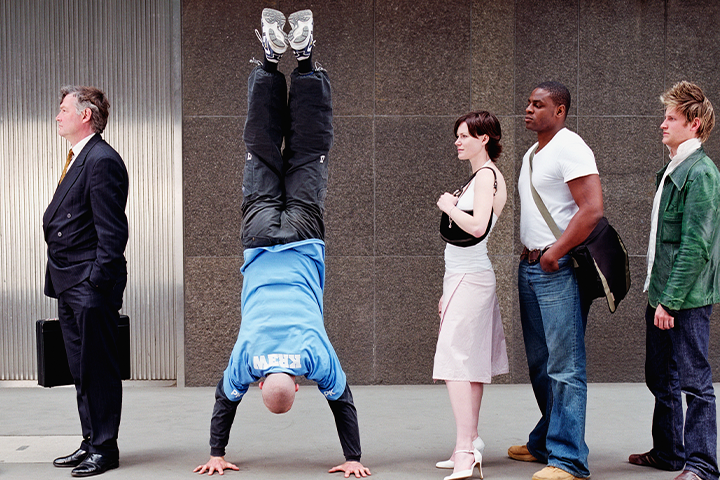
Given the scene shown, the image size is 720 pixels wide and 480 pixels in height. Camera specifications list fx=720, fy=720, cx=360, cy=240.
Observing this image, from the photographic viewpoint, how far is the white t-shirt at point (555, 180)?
3.75 meters

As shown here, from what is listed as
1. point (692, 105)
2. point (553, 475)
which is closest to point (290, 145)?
point (692, 105)

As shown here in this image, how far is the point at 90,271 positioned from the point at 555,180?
2619 mm

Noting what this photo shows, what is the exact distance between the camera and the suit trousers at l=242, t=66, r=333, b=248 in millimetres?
4137

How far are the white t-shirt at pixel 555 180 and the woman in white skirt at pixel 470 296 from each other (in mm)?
192

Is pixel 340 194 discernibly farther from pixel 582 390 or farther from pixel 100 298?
pixel 582 390

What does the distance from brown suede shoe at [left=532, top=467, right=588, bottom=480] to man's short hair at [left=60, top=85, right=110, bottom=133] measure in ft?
10.5

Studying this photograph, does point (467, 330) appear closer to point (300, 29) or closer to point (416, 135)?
point (300, 29)

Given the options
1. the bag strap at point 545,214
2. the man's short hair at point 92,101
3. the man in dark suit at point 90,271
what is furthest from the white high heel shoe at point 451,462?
the man's short hair at point 92,101

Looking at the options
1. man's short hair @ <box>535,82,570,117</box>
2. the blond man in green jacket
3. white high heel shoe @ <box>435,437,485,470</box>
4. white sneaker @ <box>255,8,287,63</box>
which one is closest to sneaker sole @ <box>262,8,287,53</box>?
white sneaker @ <box>255,8,287,63</box>

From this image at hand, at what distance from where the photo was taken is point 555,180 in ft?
12.7

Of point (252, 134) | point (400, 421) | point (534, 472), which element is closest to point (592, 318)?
point (400, 421)

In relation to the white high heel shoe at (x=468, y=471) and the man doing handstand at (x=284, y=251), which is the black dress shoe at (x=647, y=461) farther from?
the man doing handstand at (x=284, y=251)

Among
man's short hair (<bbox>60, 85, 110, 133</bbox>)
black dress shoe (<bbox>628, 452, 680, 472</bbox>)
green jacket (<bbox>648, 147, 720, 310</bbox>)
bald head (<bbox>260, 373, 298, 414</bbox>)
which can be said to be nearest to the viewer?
bald head (<bbox>260, 373, 298, 414</bbox>)

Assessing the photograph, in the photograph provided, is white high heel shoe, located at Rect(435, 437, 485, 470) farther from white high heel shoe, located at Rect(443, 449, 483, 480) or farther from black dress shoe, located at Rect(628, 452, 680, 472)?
black dress shoe, located at Rect(628, 452, 680, 472)
